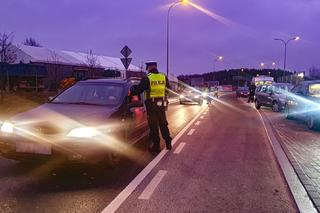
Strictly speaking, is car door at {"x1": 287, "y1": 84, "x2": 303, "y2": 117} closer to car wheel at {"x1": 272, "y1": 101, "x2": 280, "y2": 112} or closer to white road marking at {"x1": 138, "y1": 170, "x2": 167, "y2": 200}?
car wheel at {"x1": 272, "y1": 101, "x2": 280, "y2": 112}

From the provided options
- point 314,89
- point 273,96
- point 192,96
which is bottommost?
point 192,96

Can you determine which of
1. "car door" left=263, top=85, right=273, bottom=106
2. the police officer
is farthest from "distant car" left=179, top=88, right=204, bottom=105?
the police officer

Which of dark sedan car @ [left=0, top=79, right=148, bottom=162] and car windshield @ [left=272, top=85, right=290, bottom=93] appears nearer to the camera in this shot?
dark sedan car @ [left=0, top=79, right=148, bottom=162]

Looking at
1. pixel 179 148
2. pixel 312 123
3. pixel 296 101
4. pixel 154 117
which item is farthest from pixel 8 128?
pixel 296 101

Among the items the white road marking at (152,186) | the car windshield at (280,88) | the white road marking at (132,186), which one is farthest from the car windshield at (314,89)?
the white road marking at (152,186)

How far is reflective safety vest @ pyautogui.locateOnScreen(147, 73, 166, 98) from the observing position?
9508 millimetres

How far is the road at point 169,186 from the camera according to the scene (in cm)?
552

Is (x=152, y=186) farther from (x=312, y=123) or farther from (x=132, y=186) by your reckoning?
(x=312, y=123)

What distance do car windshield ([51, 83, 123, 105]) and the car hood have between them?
429 millimetres

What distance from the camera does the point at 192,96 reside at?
3409 centimetres

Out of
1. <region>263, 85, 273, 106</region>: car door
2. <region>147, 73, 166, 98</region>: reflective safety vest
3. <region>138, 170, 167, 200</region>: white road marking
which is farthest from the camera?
<region>263, 85, 273, 106</region>: car door

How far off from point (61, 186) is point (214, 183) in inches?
88.1

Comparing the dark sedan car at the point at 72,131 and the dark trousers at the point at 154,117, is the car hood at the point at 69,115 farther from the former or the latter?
the dark trousers at the point at 154,117

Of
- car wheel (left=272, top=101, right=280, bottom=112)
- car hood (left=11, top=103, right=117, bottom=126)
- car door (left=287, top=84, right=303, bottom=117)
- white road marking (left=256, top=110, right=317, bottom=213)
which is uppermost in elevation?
car hood (left=11, top=103, right=117, bottom=126)
